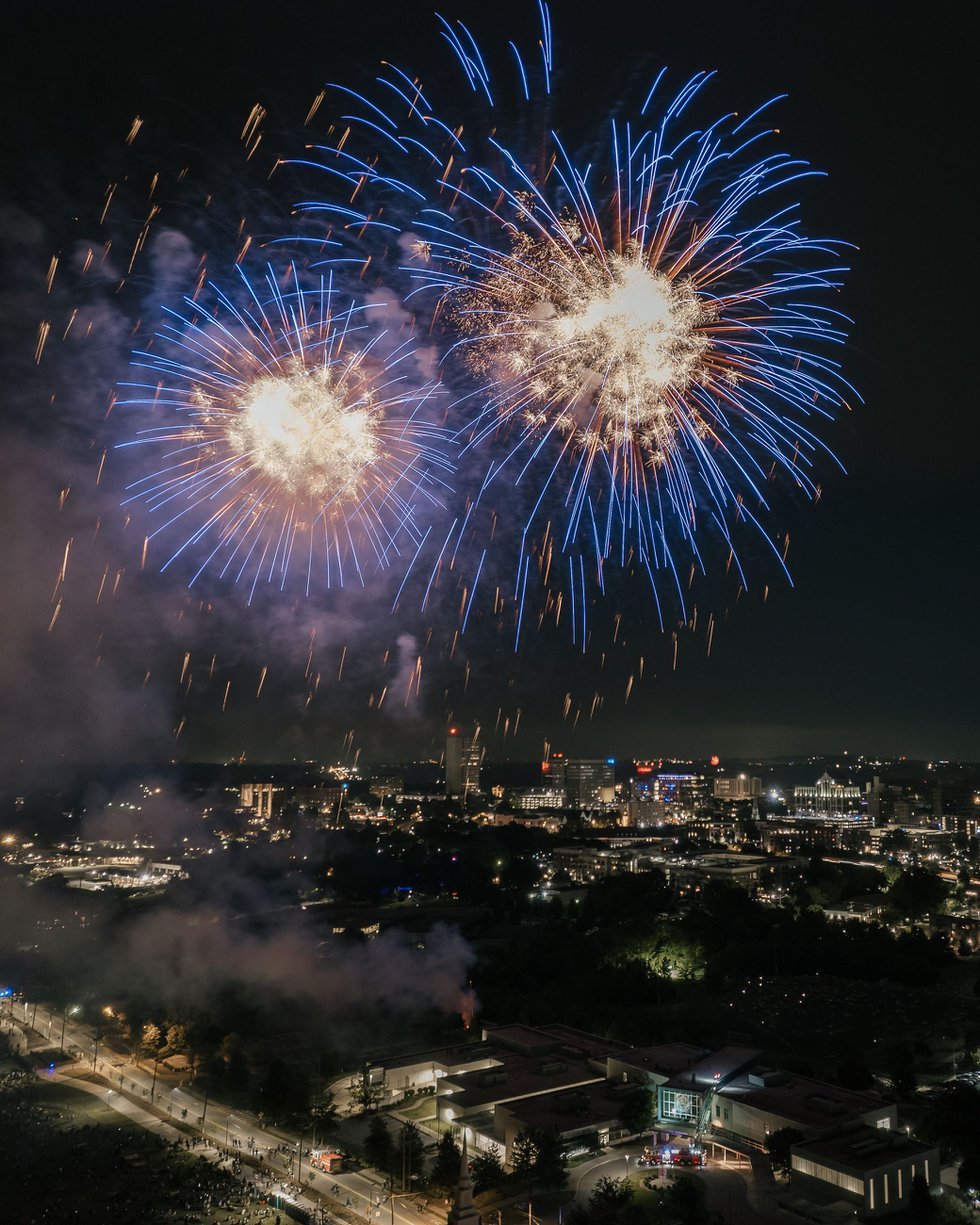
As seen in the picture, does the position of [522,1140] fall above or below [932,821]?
below

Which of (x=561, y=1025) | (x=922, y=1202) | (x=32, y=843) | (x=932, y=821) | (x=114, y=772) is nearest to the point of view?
(x=922, y=1202)

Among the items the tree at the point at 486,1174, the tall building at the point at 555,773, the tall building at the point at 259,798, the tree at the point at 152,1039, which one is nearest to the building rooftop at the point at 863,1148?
the tree at the point at 486,1174

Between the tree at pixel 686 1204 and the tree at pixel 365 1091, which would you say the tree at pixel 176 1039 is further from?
the tree at pixel 686 1204

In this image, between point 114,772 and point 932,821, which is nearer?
point 114,772

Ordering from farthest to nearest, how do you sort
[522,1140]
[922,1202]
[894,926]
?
[894,926] < [522,1140] < [922,1202]

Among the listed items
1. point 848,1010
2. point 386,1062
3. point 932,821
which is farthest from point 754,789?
point 386,1062

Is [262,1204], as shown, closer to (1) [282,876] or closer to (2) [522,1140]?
(2) [522,1140]
